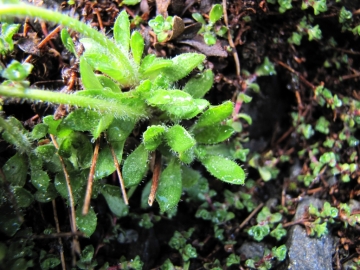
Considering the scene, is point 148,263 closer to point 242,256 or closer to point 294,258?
point 242,256

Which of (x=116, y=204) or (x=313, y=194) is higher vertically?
(x=116, y=204)

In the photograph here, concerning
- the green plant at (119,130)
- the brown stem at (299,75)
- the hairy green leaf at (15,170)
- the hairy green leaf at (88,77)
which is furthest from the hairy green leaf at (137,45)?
the brown stem at (299,75)

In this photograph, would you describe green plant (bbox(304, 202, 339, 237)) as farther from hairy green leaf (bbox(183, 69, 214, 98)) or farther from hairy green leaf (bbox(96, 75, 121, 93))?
hairy green leaf (bbox(96, 75, 121, 93))

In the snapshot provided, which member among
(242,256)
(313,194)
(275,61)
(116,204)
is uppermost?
(275,61)

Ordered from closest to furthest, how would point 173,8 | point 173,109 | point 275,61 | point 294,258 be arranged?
point 173,109 → point 294,258 → point 173,8 → point 275,61

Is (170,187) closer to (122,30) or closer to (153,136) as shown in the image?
(153,136)

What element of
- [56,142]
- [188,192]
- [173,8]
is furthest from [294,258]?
A: [173,8]
